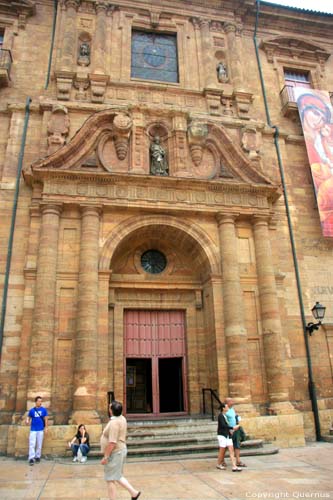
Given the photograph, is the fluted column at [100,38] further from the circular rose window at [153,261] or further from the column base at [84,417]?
the column base at [84,417]

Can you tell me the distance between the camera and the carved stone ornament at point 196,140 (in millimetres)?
14883

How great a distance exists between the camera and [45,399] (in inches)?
428

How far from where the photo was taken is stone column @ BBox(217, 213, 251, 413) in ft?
39.9

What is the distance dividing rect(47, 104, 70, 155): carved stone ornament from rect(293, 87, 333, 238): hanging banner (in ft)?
30.6

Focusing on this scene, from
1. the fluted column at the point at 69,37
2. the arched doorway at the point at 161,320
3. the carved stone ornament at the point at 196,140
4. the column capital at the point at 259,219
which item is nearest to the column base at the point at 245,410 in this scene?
the arched doorway at the point at 161,320

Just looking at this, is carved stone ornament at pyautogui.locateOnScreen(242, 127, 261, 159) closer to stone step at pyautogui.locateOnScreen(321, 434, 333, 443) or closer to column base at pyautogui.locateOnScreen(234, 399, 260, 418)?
column base at pyautogui.locateOnScreen(234, 399, 260, 418)

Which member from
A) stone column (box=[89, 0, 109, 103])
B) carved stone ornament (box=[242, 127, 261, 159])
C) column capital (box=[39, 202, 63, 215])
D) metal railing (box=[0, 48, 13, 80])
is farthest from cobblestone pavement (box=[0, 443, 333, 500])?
metal railing (box=[0, 48, 13, 80])

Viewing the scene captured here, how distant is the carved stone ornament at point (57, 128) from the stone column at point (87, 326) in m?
2.66

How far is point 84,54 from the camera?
16.3 meters

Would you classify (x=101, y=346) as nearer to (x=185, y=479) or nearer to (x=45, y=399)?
(x=45, y=399)

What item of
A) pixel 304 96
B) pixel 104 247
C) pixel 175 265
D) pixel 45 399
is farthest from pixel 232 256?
pixel 304 96

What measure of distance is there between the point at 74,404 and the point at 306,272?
30.2 ft

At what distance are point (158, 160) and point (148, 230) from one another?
265cm

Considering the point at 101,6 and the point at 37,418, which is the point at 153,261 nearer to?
the point at 37,418
